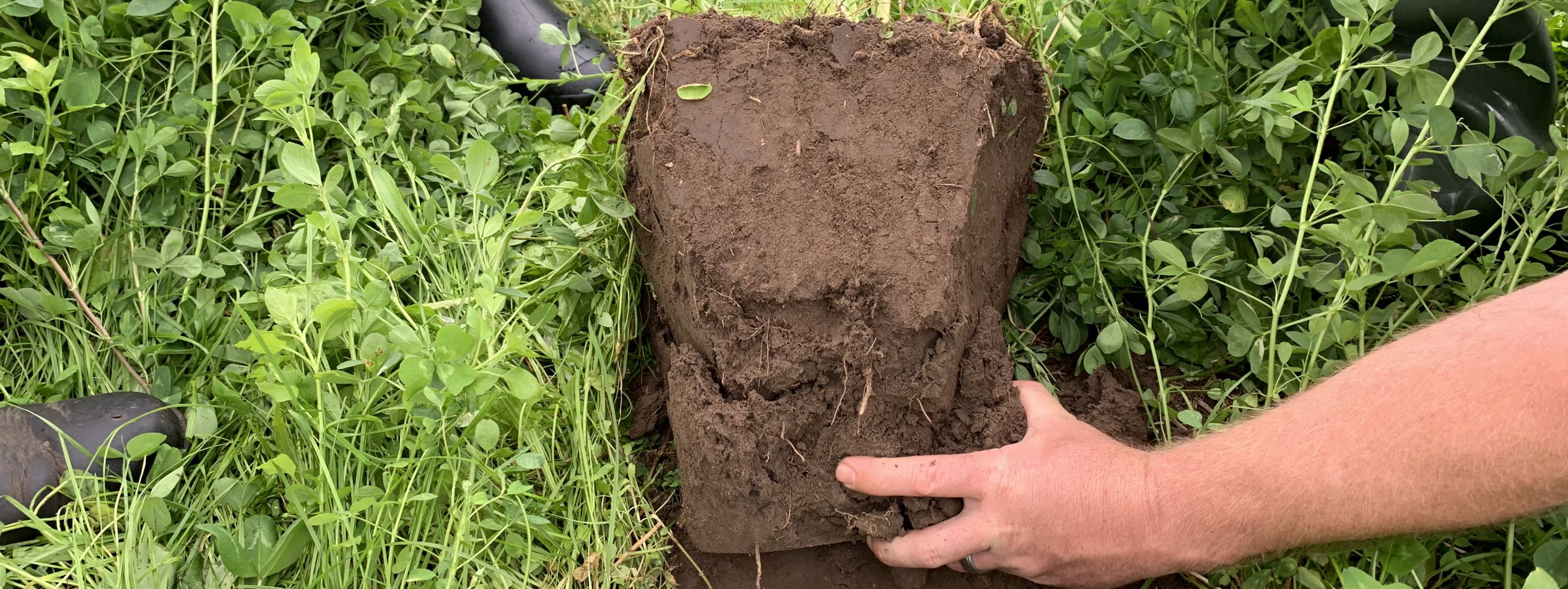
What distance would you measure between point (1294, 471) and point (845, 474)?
0.58 metres

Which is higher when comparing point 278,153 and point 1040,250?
point 278,153

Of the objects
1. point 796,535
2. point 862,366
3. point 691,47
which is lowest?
point 796,535

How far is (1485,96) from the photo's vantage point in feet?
5.02

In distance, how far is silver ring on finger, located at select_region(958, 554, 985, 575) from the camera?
1302 millimetres

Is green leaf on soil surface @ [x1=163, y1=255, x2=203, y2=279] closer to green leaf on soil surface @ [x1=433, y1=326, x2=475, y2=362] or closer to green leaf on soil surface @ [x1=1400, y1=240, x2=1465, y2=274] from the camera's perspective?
green leaf on soil surface @ [x1=433, y1=326, x2=475, y2=362]

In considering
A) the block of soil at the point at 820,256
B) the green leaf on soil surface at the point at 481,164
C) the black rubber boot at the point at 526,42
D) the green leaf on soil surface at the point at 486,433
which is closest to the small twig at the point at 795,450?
the block of soil at the point at 820,256

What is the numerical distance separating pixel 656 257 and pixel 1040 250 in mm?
716

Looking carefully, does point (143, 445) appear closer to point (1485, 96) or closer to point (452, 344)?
point (452, 344)

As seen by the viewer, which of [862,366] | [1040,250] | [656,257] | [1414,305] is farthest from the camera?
[1040,250]

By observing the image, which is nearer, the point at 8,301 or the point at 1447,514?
the point at 1447,514

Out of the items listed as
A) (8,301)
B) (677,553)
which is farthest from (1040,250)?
(8,301)

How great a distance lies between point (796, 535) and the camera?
134cm

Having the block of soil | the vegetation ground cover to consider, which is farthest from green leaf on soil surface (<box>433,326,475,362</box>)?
the block of soil

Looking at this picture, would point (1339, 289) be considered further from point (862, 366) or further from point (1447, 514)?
point (862, 366)
